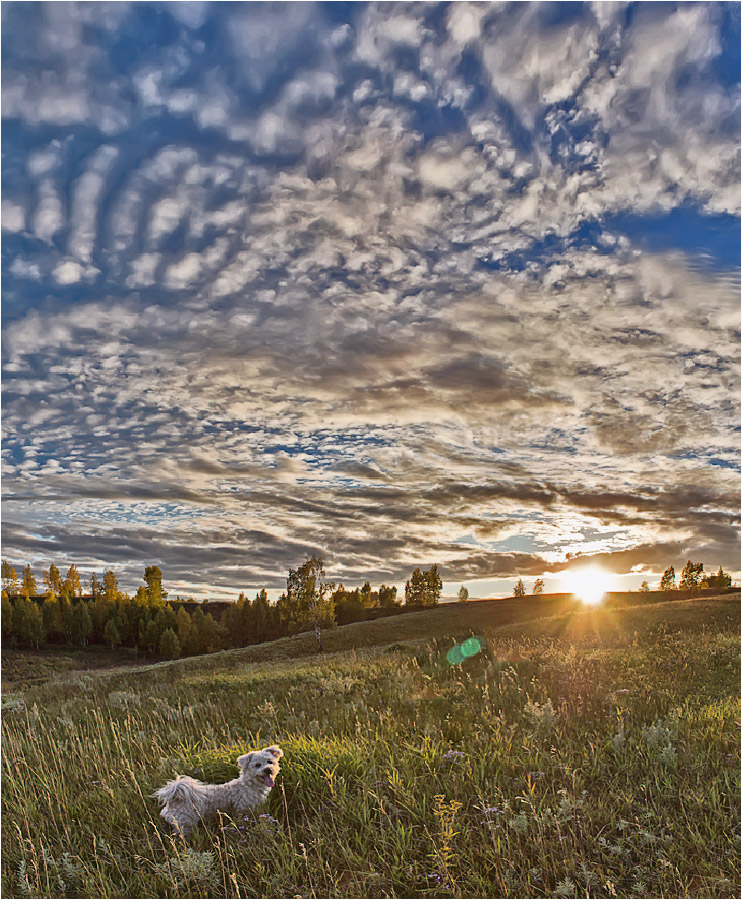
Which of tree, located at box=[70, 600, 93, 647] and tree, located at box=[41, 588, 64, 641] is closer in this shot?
tree, located at box=[70, 600, 93, 647]

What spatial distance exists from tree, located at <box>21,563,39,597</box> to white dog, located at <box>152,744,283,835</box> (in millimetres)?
104659

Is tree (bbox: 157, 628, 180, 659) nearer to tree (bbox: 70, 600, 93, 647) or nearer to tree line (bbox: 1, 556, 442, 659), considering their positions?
tree line (bbox: 1, 556, 442, 659)

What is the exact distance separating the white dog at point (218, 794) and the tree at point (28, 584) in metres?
105

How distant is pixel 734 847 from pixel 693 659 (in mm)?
8131

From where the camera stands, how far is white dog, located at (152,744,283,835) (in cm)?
483

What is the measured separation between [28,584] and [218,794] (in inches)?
4368

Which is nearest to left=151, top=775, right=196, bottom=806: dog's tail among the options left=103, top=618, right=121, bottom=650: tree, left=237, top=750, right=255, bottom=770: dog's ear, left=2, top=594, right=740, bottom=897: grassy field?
left=2, top=594, right=740, bottom=897: grassy field

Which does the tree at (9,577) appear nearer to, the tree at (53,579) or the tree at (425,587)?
the tree at (53,579)

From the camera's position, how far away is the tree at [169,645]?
71188 mm

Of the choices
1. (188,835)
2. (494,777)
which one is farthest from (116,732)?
(494,777)

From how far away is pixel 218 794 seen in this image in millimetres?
5059

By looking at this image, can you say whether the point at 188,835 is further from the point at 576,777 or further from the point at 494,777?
the point at 576,777

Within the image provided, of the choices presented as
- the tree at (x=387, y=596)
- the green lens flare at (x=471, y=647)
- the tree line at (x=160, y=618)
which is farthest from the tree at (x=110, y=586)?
the green lens flare at (x=471, y=647)

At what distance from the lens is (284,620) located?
71.1 metres
